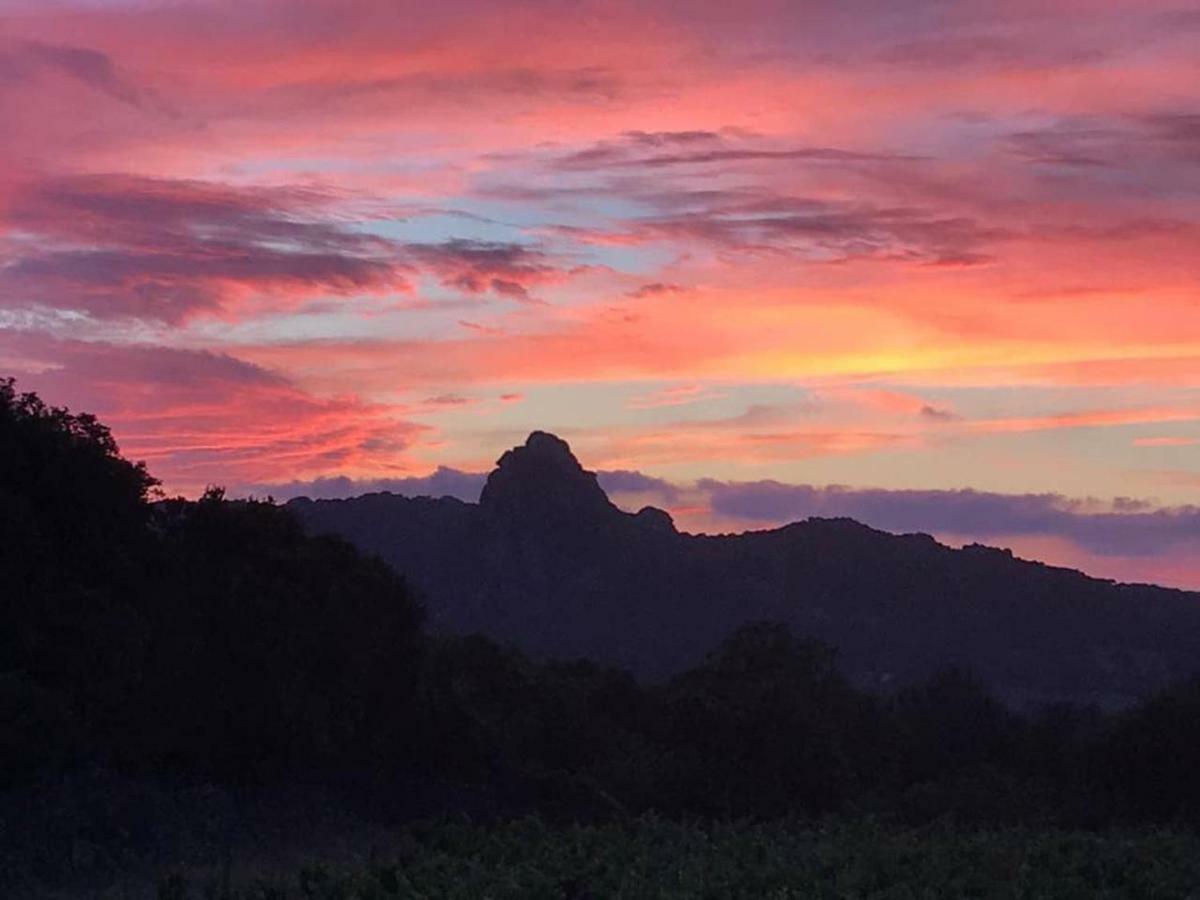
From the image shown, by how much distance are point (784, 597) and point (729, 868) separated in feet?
317

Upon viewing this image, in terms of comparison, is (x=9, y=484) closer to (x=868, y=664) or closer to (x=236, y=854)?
(x=236, y=854)

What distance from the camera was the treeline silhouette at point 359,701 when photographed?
28.3 m

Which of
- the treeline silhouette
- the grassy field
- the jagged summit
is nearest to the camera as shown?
the grassy field

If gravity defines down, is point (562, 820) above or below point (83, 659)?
below

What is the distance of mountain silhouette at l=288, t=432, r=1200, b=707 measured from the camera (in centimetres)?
10712

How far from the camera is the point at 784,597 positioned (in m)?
117

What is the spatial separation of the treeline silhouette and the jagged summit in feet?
278

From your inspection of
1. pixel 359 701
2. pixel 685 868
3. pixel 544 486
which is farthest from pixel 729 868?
pixel 544 486

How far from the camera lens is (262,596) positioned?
32312mm

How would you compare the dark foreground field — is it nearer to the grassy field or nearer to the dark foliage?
the grassy field

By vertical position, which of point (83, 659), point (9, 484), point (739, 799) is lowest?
point (739, 799)

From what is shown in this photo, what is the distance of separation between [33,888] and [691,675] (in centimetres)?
2695

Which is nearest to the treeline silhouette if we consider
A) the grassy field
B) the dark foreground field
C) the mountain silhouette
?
the dark foreground field

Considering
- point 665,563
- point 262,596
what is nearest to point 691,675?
point 262,596
